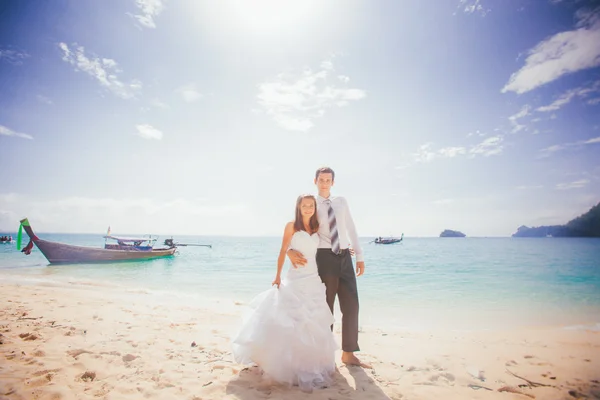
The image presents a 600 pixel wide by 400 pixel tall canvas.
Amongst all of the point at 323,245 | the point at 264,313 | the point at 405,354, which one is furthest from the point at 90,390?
the point at 405,354

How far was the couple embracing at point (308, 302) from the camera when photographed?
2953 mm

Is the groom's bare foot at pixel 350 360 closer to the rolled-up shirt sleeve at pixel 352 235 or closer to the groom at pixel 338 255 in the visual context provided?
the groom at pixel 338 255

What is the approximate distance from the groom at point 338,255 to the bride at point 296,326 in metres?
0.19

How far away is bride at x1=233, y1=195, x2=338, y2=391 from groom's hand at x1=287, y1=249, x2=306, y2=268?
6 cm

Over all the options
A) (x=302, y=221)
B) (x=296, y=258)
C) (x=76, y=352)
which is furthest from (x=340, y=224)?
(x=76, y=352)

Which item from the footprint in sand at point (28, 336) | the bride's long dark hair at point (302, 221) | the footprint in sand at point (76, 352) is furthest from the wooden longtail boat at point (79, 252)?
the bride's long dark hair at point (302, 221)

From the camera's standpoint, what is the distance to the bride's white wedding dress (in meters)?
2.93

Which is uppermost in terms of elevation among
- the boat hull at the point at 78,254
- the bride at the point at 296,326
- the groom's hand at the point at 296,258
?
the groom's hand at the point at 296,258

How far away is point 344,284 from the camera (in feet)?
12.1

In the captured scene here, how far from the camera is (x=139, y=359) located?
11.9ft

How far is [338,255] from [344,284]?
0.46m

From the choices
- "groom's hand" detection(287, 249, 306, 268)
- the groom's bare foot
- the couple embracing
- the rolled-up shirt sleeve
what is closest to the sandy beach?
the groom's bare foot

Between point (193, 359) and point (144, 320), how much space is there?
9.35 feet

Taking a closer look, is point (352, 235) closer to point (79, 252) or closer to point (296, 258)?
point (296, 258)
